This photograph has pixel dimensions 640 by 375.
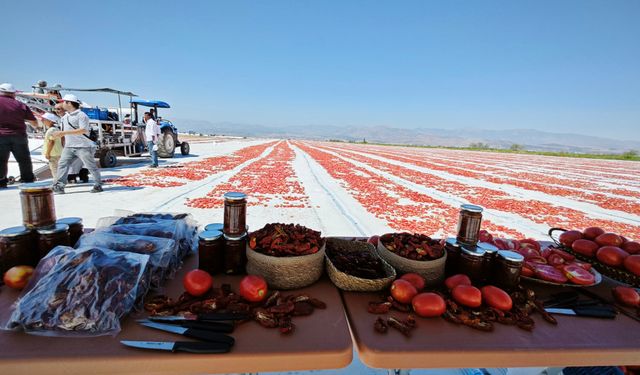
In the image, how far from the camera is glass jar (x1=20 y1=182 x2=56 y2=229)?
1305mm

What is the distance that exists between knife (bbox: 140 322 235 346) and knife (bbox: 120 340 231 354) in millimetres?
20

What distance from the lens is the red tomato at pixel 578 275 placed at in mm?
1474

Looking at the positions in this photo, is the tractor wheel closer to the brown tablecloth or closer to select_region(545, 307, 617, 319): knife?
the brown tablecloth

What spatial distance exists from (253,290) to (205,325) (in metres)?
0.23

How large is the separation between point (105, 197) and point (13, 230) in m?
5.23

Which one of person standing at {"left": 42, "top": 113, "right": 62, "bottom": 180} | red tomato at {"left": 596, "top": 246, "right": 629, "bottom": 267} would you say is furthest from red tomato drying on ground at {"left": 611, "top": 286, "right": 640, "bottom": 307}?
person standing at {"left": 42, "top": 113, "right": 62, "bottom": 180}

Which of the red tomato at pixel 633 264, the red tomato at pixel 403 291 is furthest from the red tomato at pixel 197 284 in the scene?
the red tomato at pixel 633 264

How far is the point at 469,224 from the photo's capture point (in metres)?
1.54

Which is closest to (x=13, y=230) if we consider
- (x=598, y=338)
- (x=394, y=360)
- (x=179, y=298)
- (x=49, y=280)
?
(x=49, y=280)

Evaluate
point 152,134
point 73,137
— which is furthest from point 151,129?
point 73,137

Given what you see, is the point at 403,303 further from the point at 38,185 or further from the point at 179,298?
the point at 38,185

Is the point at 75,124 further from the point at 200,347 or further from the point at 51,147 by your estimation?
the point at 200,347

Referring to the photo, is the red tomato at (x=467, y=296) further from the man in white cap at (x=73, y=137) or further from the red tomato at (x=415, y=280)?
the man in white cap at (x=73, y=137)

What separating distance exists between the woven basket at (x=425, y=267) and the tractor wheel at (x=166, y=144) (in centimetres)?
1393
